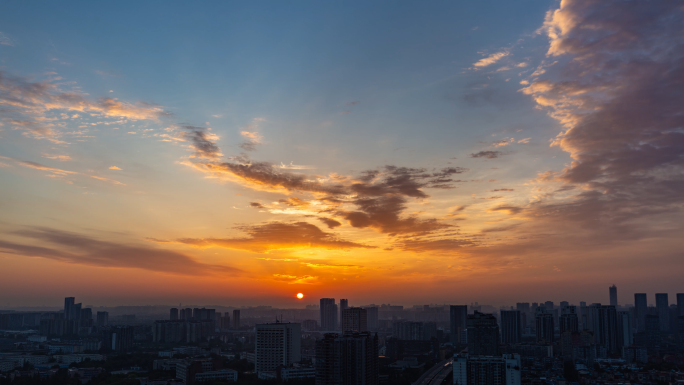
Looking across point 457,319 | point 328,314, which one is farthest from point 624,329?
point 328,314

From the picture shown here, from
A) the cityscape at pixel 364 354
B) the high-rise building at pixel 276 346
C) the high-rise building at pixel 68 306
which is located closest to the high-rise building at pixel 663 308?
the cityscape at pixel 364 354

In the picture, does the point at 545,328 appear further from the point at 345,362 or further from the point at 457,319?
the point at 345,362

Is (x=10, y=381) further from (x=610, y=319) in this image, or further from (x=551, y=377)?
(x=610, y=319)

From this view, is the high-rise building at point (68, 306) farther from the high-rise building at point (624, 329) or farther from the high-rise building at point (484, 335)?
the high-rise building at point (624, 329)

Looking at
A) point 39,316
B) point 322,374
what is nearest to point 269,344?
point 322,374

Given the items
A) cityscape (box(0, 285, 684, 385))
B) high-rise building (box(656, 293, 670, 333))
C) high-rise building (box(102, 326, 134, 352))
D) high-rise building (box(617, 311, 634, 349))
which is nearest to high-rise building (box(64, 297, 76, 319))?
cityscape (box(0, 285, 684, 385))

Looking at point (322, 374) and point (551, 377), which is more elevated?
point (322, 374)
